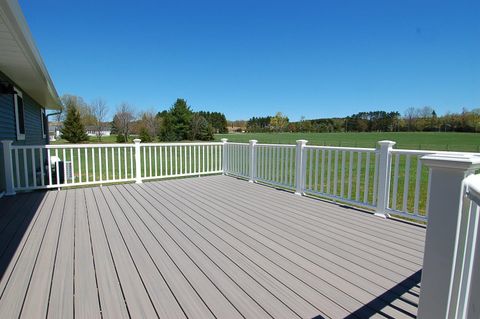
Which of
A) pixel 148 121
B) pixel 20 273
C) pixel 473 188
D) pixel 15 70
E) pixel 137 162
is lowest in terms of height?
pixel 20 273

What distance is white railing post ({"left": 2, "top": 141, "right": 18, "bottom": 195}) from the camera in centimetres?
424

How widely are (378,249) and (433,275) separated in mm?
1424

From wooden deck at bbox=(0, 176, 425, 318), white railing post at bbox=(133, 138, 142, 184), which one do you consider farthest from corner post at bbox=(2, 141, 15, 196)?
white railing post at bbox=(133, 138, 142, 184)

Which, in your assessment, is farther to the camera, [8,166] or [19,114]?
[19,114]

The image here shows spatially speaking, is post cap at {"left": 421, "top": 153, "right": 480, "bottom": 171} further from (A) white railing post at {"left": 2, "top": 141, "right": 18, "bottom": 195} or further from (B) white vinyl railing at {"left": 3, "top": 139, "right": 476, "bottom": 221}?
(A) white railing post at {"left": 2, "top": 141, "right": 18, "bottom": 195}

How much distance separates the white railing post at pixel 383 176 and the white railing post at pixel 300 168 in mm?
1288

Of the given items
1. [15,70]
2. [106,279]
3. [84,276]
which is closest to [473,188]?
[106,279]

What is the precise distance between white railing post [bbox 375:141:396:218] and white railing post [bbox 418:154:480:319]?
2362 mm

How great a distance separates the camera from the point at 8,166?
4.27m

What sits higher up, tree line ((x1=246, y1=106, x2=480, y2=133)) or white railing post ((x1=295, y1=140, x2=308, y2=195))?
tree line ((x1=246, y1=106, x2=480, y2=133))

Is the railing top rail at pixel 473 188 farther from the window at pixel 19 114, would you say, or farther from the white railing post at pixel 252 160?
the window at pixel 19 114

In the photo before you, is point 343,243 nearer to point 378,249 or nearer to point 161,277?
point 378,249

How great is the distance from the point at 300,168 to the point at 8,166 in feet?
16.3

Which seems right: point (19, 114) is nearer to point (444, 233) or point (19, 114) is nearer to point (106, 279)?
point (106, 279)
